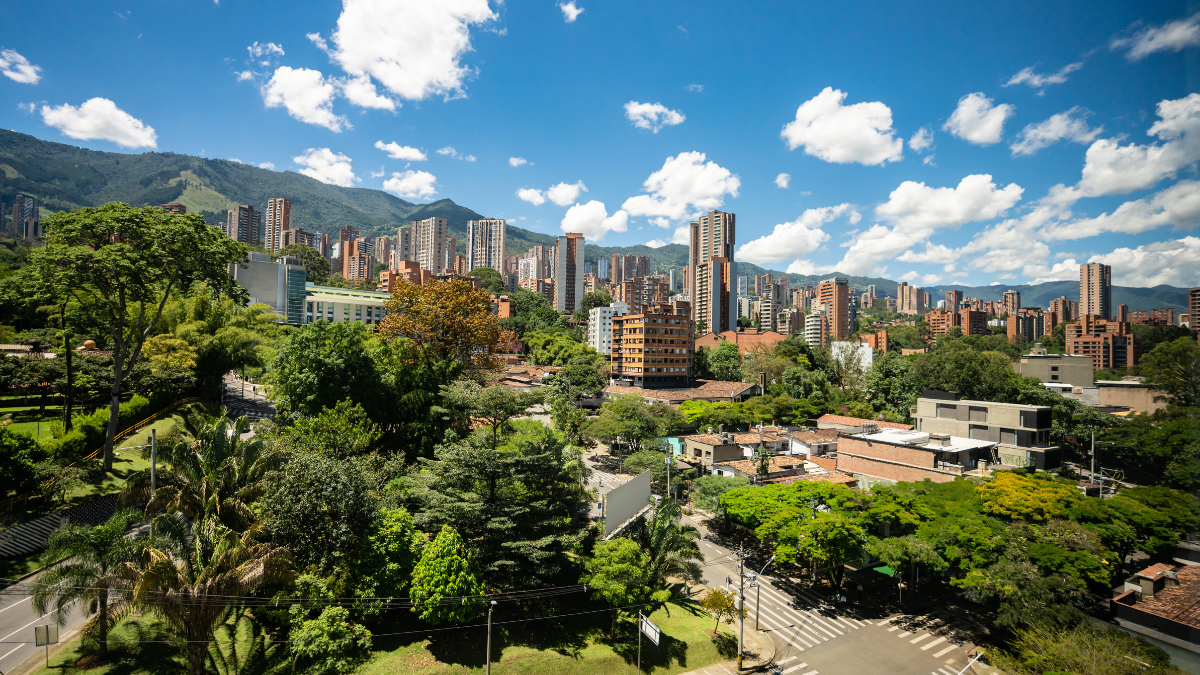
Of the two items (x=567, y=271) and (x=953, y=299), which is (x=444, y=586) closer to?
(x=567, y=271)

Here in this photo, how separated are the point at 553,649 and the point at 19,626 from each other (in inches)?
498

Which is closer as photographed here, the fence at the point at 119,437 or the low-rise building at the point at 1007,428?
the fence at the point at 119,437

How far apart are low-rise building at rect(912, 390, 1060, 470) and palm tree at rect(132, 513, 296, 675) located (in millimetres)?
36365

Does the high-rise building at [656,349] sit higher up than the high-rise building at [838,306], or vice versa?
the high-rise building at [838,306]

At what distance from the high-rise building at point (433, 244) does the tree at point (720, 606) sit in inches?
4749

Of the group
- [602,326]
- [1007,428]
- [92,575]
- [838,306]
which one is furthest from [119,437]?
[838,306]

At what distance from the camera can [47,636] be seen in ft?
36.2

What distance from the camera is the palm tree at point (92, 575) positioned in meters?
11.2

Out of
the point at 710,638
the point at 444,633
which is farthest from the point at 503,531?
the point at 710,638

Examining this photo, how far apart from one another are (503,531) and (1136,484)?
127 ft

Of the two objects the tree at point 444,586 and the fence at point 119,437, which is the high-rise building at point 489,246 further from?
the tree at point 444,586

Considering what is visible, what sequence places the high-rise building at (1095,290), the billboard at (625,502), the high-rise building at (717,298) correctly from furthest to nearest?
the high-rise building at (717,298)
the billboard at (625,502)
the high-rise building at (1095,290)

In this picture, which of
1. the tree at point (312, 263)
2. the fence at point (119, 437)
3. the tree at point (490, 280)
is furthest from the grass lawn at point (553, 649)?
the tree at point (490, 280)

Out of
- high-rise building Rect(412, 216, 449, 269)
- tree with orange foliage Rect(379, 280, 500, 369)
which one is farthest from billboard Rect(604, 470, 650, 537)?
high-rise building Rect(412, 216, 449, 269)
